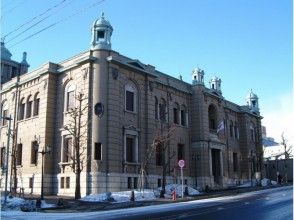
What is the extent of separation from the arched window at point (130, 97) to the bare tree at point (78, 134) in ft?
14.3

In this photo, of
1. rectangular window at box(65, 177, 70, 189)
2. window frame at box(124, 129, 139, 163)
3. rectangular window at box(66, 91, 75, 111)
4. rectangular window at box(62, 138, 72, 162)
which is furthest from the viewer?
rectangular window at box(66, 91, 75, 111)

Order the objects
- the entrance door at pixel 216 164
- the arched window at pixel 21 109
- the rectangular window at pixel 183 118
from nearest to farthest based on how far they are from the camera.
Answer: the arched window at pixel 21 109 → the rectangular window at pixel 183 118 → the entrance door at pixel 216 164

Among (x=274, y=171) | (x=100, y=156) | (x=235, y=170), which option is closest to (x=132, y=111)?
(x=100, y=156)

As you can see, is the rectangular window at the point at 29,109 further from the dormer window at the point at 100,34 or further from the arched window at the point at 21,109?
the dormer window at the point at 100,34

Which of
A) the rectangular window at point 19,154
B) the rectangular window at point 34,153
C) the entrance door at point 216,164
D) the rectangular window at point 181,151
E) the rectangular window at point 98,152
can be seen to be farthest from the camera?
the entrance door at point 216,164

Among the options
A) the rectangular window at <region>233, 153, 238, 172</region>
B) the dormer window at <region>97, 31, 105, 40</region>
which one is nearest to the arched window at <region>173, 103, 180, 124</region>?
the dormer window at <region>97, 31, 105, 40</region>

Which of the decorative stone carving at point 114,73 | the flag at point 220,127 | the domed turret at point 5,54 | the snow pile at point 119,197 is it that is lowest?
the snow pile at point 119,197

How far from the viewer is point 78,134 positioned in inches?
1282

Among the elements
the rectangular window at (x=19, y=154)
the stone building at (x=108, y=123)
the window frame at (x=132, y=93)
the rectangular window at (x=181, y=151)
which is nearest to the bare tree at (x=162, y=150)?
the stone building at (x=108, y=123)

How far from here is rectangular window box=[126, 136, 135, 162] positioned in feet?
120

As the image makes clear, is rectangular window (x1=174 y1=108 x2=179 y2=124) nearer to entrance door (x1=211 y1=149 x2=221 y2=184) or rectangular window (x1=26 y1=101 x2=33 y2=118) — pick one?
entrance door (x1=211 y1=149 x2=221 y2=184)

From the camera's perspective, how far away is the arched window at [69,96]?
36.9 meters

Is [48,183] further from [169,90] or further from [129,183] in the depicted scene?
[169,90]

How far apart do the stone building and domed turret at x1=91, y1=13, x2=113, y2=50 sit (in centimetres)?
9
